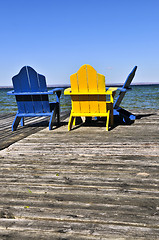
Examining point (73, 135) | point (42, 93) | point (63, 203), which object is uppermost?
point (42, 93)

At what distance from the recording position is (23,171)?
8.25ft

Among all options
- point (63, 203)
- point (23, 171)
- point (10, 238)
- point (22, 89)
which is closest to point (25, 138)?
point (22, 89)

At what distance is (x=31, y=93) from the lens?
4.84m

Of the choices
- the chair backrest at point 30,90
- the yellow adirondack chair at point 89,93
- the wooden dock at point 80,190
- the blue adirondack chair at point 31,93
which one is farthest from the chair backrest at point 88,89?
the wooden dock at point 80,190

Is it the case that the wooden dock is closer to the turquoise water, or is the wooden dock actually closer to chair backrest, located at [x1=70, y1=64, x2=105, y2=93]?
chair backrest, located at [x1=70, y1=64, x2=105, y2=93]

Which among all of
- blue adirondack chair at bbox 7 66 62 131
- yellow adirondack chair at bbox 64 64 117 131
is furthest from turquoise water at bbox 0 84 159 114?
yellow adirondack chair at bbox 64 64 117 131

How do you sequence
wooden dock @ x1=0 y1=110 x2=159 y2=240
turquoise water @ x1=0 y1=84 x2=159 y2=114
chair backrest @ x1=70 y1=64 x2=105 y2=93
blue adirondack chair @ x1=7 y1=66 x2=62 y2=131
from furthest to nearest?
turquoise water @ x1=0 y1=84 x2=159 y2=114
blue adirondack chair @ x1=7 y1=66 x2=62 y2=131
chair backrest @ x1=70 y1=64 x2=105 y2=93
wooden dock @ x1=0 y1=110 x2=159 y2=240

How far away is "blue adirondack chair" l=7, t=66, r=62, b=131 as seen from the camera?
478 cm

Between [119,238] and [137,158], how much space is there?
5.01ft

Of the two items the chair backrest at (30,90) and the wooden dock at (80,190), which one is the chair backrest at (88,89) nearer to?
the chair backrest at (30,90)

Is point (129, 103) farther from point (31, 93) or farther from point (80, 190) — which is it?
point (80, 190)

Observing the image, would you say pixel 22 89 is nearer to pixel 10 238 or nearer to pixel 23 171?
pixel 23 171

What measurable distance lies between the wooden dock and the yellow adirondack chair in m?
1.15

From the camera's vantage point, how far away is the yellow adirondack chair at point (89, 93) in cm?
457
